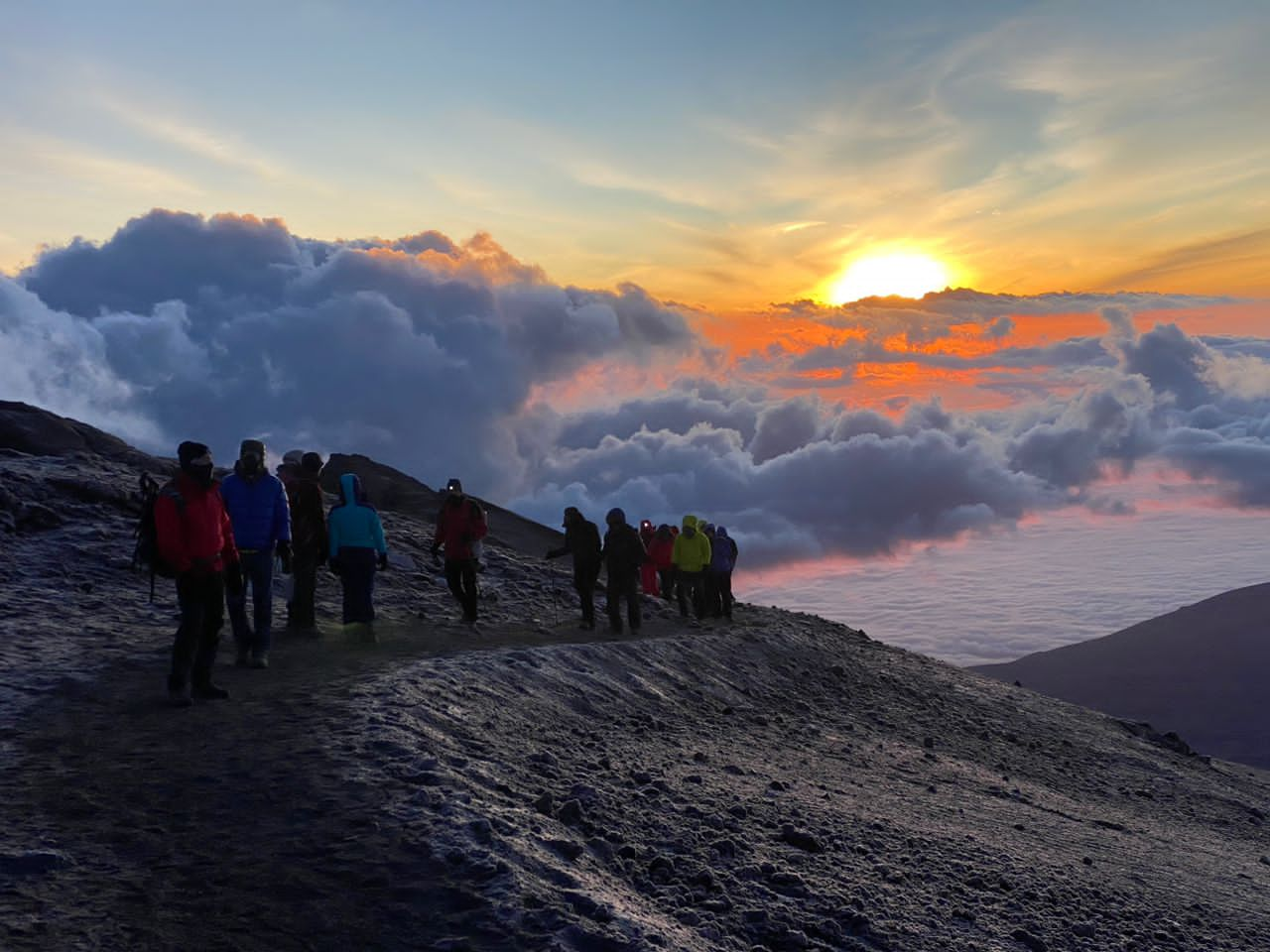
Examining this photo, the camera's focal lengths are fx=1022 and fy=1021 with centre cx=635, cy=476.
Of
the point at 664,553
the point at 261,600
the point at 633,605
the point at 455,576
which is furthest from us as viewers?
the point at 664,553

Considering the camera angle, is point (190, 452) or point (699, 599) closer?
point (190, 452)

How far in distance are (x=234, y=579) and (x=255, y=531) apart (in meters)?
0.83

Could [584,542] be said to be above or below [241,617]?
above

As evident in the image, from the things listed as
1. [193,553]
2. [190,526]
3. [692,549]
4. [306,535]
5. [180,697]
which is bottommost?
[180,697]

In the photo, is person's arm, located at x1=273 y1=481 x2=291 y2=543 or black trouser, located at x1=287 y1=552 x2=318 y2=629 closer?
person's arm, located at x1=273 y1=481 x2=291 y2=543

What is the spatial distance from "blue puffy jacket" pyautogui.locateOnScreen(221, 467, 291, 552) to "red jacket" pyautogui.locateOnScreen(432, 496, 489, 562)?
170 inches

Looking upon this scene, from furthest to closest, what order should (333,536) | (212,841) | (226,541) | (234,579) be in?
(333,536)
(234,579)
(226,541)
(212,841)

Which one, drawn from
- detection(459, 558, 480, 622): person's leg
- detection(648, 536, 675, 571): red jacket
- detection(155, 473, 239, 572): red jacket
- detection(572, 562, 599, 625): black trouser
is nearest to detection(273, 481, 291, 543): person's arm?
detection(155, 473, 239, 572): red jacket

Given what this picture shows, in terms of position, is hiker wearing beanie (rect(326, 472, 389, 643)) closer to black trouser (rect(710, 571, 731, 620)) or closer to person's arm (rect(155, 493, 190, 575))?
person's arm (rect(155, 493, 190, 575))

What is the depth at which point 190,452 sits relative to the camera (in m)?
9.57

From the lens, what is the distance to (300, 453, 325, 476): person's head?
14.5 metres

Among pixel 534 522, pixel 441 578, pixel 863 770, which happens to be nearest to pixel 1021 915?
pixel 863 770

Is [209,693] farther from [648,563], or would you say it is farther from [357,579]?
[648,563]

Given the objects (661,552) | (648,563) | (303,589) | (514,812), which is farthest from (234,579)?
(661,552)
